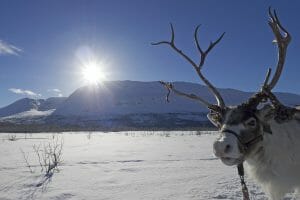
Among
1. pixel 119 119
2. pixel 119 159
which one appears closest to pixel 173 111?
pixel 119 119

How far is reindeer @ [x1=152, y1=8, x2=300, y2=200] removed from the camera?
4.22 metres

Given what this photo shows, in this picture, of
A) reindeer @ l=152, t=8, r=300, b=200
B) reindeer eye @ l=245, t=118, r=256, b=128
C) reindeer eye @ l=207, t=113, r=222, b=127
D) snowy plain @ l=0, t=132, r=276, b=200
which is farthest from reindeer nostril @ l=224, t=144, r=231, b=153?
snowy plain @ l=0, t=132, r=276, b=200

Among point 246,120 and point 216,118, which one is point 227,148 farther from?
point 216,118

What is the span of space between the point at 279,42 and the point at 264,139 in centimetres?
137

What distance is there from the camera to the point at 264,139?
4570 millimetres

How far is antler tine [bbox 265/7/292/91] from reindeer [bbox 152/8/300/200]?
0.04 ft

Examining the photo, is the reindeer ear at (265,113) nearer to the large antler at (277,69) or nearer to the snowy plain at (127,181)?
the large antler at (277,69)

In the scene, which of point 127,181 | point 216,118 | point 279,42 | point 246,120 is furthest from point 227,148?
point 127,181

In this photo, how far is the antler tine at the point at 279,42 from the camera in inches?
194

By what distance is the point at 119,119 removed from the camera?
17338 centimetres

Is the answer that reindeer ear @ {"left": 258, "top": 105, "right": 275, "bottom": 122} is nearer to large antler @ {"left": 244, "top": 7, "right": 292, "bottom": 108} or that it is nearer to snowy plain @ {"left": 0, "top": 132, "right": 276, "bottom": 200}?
large antler @ {"left": 244, "top": 7, "right": 292, "bottom": 108}

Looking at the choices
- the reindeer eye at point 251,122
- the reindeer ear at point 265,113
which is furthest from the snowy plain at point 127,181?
the reindeer eye at point 251,122

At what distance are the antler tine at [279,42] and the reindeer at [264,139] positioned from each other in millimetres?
12

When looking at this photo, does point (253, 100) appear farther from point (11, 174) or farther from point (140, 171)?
point (11, 174)
